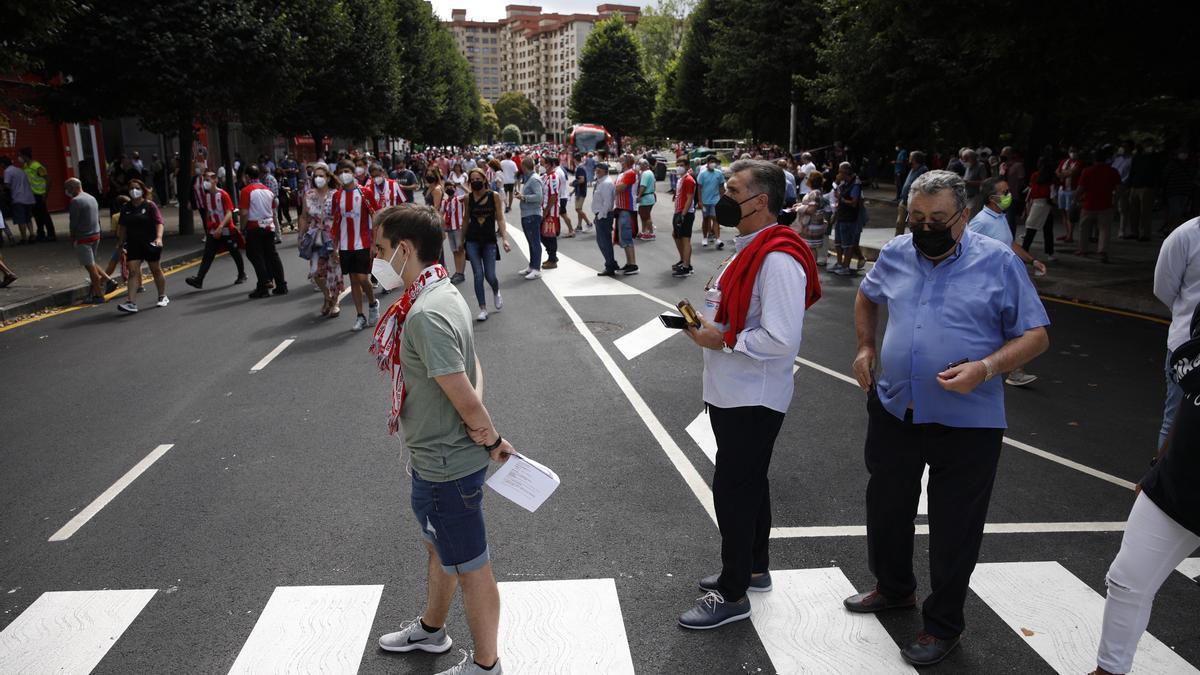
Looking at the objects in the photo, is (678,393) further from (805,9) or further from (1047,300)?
(805,9)

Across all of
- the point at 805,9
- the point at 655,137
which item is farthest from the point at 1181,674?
the point at 655,137

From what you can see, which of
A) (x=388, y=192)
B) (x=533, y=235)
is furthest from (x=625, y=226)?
(x=388, y=192)

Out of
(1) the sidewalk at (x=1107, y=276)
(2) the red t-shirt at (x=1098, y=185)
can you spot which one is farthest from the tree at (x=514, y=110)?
(2) the red t-shirt at (x=1098, y=185)

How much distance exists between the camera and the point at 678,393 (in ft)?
26.1

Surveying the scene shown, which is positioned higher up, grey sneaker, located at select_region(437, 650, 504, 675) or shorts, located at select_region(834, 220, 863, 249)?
shorts, located at select_region(834, 220, 863, 249)

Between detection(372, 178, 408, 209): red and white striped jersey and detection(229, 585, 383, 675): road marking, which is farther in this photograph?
detection(372, 178, 408, 209): red and white striped jersey

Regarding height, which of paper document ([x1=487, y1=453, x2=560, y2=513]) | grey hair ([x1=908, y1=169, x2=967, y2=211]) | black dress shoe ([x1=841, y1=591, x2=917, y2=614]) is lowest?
black dress shoe ([x1=841, y1=591, x2=917, y2=614])

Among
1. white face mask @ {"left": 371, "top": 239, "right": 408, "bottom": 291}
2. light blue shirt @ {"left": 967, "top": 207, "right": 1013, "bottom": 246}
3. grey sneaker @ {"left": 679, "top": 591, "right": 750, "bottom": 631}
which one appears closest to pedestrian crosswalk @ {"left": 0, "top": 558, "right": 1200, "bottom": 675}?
grey sneaker @ {"left": 679, "top": 591, "right": 750, "bottom": 631}

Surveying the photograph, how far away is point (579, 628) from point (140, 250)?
10.5 meters

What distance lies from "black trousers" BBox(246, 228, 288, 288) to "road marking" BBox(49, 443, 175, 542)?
7018mm

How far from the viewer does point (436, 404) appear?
3.26 meters

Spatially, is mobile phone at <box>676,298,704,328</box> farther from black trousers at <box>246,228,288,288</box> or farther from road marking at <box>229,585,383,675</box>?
black trousers at <box>246,228,288,288</box>

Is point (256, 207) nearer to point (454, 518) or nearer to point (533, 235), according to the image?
point (533, 235)

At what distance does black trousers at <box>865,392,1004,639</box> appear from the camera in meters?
3.55
